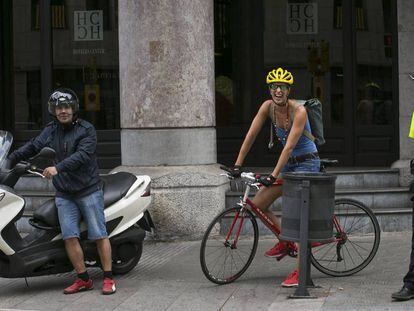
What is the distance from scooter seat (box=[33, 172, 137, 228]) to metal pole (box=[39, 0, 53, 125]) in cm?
438

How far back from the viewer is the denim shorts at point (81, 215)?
22.4 ft

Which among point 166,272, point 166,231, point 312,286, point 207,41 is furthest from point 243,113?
point 312,286

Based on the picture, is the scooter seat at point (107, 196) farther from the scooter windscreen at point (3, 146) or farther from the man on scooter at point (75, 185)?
the scooter windscreen at point (3, 146)

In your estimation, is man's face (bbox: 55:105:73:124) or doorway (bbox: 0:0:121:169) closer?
man's face (bbox: 55:105:73:124)

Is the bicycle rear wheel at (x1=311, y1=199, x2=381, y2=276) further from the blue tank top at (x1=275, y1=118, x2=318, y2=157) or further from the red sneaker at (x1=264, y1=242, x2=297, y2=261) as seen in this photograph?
the blue tank top at (x1=275, y1=118, x2=318, y2=157)

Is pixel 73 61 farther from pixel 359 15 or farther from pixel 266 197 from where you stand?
pixel 266 197

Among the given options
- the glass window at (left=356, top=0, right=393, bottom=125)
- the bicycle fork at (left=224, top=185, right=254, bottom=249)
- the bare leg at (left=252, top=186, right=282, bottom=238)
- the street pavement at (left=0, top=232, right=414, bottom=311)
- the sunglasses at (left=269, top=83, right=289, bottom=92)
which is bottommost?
the street pavement at (left=0, top=232, right=414, bottom=311)

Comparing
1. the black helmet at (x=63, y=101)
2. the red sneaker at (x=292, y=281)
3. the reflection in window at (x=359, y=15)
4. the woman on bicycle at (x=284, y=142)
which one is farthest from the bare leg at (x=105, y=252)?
the reflection in window at (x=359, y=15)

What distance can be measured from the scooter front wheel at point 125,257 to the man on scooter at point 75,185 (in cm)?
43

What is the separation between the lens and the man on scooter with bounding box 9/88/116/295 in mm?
6859

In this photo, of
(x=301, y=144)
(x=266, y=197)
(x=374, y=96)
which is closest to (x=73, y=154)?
(x=266, y=197)

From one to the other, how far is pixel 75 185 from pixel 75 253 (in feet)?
1.99

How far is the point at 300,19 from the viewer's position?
463 inches

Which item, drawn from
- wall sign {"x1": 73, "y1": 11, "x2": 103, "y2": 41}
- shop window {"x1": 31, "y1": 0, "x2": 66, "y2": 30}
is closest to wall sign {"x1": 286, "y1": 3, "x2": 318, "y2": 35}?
wall sign {"x1": 73, "y1": 11, "x2": 103, "y2": 41}
